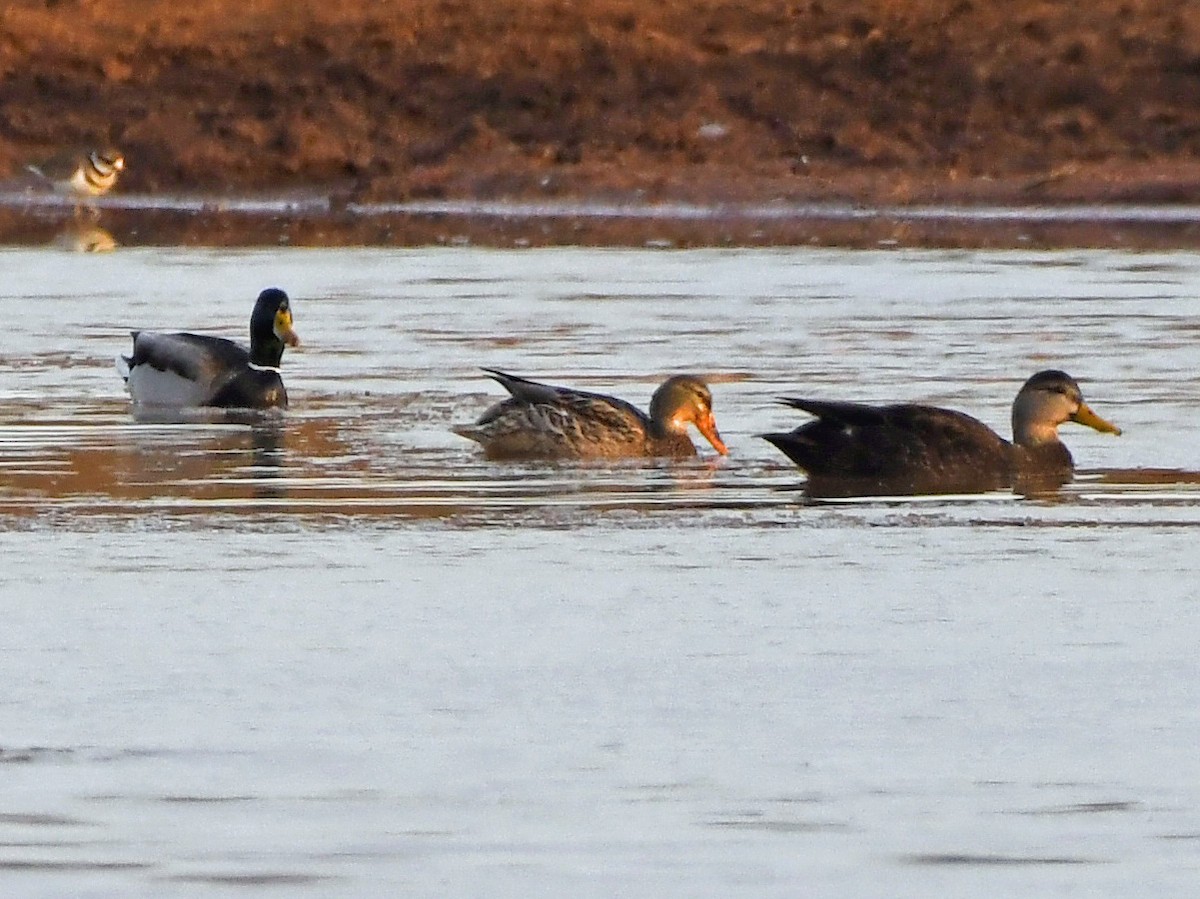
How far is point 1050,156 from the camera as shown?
107ft

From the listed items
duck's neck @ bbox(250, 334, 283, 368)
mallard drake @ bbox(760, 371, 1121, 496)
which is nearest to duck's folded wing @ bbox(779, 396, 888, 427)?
mallard drake @ bbox(760, 371, 1121, 496)

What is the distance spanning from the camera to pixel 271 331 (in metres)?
14.2

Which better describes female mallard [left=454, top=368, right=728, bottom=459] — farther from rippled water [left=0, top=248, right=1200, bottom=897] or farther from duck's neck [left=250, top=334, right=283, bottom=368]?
duck's neck [left=250, top=334, right=283, bottom=368]

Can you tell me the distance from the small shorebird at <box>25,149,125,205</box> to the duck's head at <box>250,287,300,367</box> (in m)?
19.7

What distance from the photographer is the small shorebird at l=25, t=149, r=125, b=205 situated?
3375 centimetres

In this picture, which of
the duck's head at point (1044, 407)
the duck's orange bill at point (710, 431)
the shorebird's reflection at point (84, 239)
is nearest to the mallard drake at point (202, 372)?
the duck's orange bill at point (710, 431)

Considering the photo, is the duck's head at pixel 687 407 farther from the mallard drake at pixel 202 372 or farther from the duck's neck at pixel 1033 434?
the mallard drake at pixel 202 372

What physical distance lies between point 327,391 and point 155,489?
3852mm

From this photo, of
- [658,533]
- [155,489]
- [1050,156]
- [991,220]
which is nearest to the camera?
[658,533]

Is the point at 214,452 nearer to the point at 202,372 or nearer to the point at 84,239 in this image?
the point at 202,372

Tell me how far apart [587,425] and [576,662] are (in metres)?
4.12

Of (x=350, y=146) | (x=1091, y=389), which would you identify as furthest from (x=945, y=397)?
(x=350, y=146)

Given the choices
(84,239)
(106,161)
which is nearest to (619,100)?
(106,161)

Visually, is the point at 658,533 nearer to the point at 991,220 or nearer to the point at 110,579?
the point at 110,579
